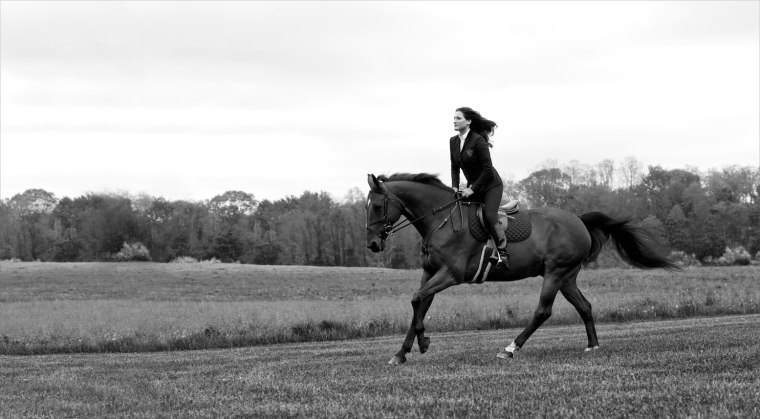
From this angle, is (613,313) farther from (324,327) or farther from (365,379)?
(365,379)

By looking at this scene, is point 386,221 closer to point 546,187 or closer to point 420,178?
point 420,178

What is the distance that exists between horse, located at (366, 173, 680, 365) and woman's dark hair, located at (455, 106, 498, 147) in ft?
3.68

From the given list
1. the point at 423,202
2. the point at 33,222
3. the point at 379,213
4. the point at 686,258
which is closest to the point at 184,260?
the point at 33,222

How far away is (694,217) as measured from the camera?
343ft

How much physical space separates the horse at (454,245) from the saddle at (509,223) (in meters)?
0.09

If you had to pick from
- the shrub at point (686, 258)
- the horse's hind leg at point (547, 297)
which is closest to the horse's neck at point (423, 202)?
the horse's hind leg at point (547, 297)

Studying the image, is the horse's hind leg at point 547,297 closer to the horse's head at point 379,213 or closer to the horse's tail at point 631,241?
the horse's tail at point 631,241

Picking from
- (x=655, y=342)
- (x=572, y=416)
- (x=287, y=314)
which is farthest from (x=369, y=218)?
(x=287, y=314)

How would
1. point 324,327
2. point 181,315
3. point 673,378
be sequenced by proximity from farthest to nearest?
1. point 181,315
2. point 324,327
3. point 673,378

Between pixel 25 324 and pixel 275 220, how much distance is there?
341 feet

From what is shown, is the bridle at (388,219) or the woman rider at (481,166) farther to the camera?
the woman rider at (481,166)

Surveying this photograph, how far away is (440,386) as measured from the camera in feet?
32.7

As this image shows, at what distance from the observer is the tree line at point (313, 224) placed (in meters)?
102

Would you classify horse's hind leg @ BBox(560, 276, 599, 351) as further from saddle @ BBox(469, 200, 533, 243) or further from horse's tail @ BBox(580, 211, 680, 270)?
horse's tail @ BBox(580, 211, 680, 270)
